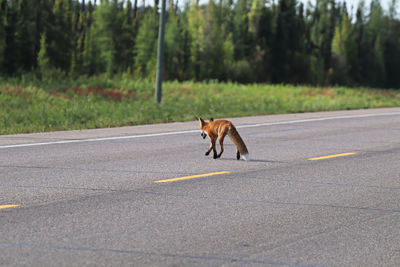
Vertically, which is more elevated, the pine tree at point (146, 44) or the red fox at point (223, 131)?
the pine tree at point (146, 44)

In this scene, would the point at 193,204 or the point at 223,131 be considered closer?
→ the point at 193,204

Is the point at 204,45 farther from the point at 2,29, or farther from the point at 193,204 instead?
the point at 193,204

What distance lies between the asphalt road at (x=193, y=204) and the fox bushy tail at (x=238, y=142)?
262 mm

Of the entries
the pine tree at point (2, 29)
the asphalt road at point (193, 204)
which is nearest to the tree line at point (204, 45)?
the pine tree at point (2, 29)

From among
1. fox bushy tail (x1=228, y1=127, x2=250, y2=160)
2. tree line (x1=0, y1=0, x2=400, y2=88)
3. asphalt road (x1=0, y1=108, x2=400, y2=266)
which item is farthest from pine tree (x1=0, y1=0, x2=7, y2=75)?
fox bushy tail (x1=228, y1=127, x2=250, y2=160)

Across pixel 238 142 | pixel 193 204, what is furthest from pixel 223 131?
pixel 193 204

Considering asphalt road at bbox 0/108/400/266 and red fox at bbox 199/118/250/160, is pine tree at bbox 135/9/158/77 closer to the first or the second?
asphalt road at bbox 0/108/400/266

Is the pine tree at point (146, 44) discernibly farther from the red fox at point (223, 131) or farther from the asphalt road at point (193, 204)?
the red fox at point (223, 131)

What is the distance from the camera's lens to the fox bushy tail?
10688mm

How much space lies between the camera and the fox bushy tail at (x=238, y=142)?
10.7m

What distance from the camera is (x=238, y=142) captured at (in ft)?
36.2

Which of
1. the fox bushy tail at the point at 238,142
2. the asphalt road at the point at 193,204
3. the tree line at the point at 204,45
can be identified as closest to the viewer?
the asphalt road at the point at 193,204

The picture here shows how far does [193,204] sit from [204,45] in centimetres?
8574

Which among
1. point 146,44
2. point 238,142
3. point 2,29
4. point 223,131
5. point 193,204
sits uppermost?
point 2,29
